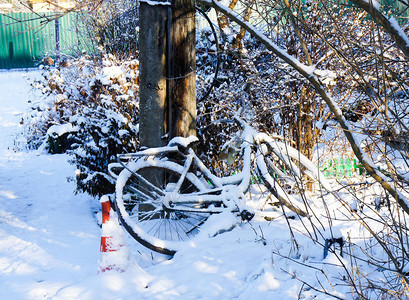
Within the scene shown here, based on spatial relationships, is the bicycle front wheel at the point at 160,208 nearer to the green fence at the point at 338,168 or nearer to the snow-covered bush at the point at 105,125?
the snow-covered bush at the point at 105,125

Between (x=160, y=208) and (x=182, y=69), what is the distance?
1480mm

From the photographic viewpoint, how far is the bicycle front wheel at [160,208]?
4121 mm

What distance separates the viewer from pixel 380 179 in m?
2.34

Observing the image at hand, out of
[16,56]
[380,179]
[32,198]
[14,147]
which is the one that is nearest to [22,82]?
[16,56]

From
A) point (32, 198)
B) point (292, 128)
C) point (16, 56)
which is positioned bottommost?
point (32, 198)

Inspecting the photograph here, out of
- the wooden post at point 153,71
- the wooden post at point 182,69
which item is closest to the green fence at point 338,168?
the wooden post at point 182,69

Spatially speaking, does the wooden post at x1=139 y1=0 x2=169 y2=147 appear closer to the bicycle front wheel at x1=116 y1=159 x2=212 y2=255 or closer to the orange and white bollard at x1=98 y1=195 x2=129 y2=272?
the bicycle front wheel at x1=116 y1=159 x2=212 y2=255

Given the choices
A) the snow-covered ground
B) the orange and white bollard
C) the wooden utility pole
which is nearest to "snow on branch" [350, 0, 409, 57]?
the snow-covered ground

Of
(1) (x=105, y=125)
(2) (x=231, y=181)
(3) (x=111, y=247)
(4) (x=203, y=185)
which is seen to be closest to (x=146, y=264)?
(3) (x=111, y=247)

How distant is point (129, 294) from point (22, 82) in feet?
56.1

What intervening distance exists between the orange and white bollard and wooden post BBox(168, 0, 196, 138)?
1407 mm

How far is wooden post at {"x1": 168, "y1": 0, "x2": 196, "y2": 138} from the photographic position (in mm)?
4746

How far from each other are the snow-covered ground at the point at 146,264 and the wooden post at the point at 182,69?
1.28 m

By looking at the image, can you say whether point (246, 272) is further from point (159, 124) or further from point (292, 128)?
point (292, 128)
